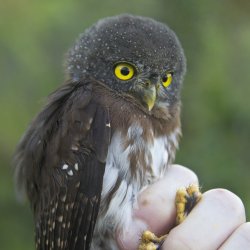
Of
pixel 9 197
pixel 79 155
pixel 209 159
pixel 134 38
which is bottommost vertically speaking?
pixel 9 197

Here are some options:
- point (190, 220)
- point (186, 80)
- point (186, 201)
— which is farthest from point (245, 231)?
point (186, 80)

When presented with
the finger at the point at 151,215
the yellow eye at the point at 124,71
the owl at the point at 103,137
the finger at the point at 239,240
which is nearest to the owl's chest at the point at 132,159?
the owl at the point at 103,137

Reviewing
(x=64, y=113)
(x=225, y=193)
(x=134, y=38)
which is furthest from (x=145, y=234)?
(x=134, y=38)

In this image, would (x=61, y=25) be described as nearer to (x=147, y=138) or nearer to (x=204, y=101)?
(x=204, y=101)

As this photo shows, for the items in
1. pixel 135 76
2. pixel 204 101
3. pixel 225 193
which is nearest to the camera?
pixel 225 193

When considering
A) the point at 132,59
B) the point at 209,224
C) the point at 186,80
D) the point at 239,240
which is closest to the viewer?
the point at 239,240

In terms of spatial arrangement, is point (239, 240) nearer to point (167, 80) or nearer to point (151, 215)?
point (151, 215)
